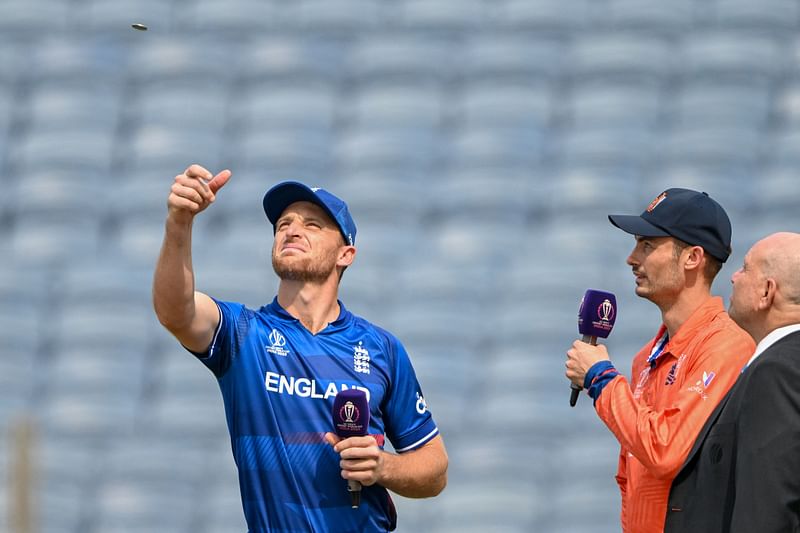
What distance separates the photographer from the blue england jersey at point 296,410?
2.74 m

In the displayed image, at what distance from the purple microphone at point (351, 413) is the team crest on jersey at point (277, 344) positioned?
8.5 inches

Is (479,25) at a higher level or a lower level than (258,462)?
higher

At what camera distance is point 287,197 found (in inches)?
118

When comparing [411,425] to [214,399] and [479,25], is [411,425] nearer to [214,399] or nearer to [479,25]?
[214,399]

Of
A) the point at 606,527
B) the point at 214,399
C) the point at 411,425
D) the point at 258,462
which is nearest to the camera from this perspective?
the point at 258,462

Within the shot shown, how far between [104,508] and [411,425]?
3.41 m

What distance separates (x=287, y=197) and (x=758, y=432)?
1.20 metres

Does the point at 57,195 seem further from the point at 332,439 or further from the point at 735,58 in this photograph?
the point at 332,439

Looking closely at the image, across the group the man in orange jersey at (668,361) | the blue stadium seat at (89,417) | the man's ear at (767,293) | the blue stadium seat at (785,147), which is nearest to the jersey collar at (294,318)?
the man in orange jersey at (668,361)

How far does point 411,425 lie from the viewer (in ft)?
9.70

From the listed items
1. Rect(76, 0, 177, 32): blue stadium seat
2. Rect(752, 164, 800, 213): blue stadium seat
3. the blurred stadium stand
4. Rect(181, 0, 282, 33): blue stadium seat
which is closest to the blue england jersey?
the blurred stadium stand

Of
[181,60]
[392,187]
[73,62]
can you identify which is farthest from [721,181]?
[73,62]

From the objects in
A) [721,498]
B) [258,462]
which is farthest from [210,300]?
[721,498]

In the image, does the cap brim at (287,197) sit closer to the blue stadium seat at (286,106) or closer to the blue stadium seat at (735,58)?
the blue stadium seat at (286,106)
